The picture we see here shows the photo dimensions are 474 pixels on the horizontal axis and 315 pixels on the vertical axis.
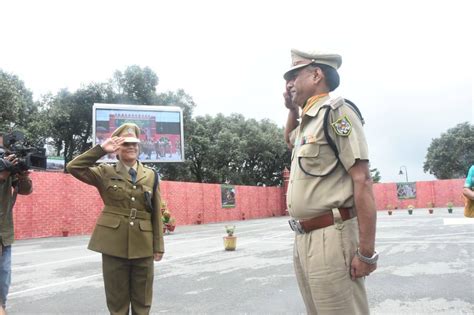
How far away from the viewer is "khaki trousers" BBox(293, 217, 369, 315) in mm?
2156

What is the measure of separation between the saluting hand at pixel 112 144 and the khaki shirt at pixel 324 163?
1.61m

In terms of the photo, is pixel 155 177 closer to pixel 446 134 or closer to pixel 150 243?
pixel 150 243

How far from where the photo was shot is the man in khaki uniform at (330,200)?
84.9 inches

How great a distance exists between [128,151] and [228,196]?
27889 millimetres

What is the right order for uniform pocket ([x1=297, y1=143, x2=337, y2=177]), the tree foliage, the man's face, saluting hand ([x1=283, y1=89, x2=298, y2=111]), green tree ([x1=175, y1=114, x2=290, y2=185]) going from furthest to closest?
green tree ([x1=175, y1=114, x2=290, y2=185])
the tree foliage
saluting hand ([x1=283, y1=89, x2=298, y2=111])
the man's face
uniform pocket ([x1=297, y1=143, x2=337, y2=177])

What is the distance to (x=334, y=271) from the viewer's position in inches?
85.1

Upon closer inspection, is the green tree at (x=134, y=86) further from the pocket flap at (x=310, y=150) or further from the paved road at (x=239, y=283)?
the pocket flap at (x=310, y=150)

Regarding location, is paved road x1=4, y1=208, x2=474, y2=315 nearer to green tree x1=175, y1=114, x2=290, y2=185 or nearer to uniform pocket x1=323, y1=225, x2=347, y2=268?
uniform pocket x1=323, y1=225, x2=347, y2=268

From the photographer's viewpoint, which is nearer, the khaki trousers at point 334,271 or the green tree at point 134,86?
the khaki trousers at point 334,271

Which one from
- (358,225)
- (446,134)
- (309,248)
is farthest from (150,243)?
(446,134)

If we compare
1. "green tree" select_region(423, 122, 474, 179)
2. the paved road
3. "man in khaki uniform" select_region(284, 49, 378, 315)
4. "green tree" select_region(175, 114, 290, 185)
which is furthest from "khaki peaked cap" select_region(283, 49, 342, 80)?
"green tree" select_region(423, 122, 474, 179)

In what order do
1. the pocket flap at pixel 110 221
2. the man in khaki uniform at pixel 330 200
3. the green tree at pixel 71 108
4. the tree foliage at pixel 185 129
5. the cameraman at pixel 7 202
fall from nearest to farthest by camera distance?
the man in khaki uniform at pixel 330 200
the pocket flap at pixel 110 221
the cameraman at pixel 7 202
the tree foliage at pixel 185 129
the green tree at pixel 71 108

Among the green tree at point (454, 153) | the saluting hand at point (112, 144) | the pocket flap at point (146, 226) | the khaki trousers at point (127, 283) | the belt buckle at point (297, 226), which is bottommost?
the khaki trousers at point (127, 283)

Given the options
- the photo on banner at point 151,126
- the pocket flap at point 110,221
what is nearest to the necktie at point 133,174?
the pocket flap at point 110,221
